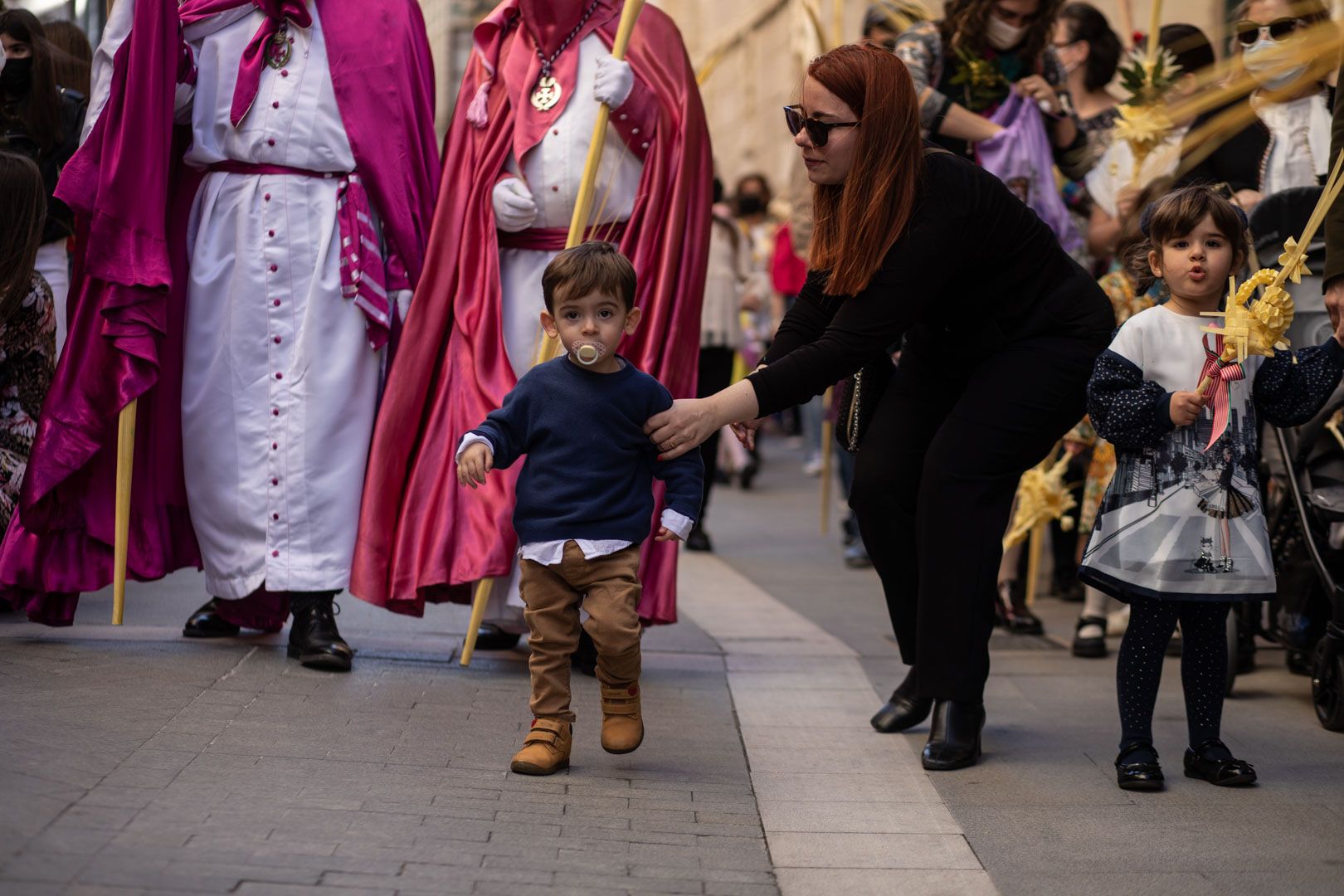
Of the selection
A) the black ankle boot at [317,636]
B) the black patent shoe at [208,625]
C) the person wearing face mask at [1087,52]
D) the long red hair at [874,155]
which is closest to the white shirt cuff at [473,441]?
the long red hair at [874,155]

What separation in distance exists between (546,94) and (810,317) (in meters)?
1.37

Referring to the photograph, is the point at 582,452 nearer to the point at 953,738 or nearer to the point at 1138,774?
the point at 953,738

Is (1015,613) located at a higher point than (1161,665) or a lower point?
lower

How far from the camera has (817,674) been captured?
219 inches

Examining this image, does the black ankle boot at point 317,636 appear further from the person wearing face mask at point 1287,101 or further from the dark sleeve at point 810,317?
the person wearing face mask at point 1287,101

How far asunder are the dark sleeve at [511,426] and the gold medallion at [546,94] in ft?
5.02

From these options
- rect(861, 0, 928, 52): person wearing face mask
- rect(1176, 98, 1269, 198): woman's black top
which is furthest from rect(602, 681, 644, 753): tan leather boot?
→ rect(861, 0, 928, 52): person wearing face mask

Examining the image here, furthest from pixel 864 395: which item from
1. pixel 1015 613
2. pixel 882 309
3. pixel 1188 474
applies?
pixel 1015 613

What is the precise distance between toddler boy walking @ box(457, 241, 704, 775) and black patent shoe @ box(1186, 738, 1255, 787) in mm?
1338

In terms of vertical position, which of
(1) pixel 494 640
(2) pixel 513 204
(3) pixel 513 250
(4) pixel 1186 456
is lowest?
(1) pixel 494 640

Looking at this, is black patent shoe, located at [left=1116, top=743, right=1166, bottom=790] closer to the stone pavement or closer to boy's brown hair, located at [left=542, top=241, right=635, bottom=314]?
the stone pavement

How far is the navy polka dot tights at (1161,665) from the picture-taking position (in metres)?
4.17

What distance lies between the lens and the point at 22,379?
5277mm

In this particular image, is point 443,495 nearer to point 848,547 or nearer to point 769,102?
point 848,547
